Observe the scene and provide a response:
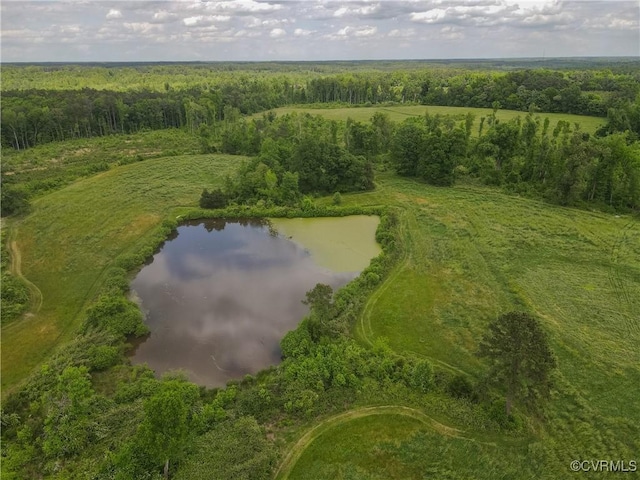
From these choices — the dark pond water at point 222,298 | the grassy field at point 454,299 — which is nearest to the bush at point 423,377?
the grassy field at point 454,299

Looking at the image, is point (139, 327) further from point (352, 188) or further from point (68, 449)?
point (352, 188)

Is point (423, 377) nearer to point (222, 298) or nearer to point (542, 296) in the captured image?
point (542, 296)

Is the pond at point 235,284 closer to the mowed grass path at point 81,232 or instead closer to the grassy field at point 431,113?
the mowed grass path at point 81,232

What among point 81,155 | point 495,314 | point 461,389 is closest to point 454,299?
point 495,314

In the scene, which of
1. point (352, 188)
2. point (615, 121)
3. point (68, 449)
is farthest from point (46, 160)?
point (615, 121)
